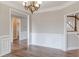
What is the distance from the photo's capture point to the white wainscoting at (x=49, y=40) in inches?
241

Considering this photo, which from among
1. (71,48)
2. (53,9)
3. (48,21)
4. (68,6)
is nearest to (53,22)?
(48,21)

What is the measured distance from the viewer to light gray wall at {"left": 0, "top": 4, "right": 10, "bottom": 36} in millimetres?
5059

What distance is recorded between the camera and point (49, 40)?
21.0 ft

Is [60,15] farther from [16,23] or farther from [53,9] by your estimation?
[16,23]

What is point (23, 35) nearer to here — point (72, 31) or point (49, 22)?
point (49, 22)

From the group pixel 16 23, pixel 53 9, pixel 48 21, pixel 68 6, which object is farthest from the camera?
pixel 16 23

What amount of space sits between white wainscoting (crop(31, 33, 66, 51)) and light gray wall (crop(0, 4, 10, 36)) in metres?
1.64

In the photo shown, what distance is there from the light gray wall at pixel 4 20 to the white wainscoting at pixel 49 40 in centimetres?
164

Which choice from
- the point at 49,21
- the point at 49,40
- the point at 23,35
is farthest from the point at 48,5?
the point at 23,35

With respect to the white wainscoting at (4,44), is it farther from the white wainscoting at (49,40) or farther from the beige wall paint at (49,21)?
the beige wall paint at (49,21)

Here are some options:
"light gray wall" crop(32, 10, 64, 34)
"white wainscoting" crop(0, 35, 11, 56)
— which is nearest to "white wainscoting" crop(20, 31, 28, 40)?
"light gray wall" crop(32, 10, 64, 34)

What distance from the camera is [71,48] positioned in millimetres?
6312

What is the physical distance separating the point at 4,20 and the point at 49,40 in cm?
240

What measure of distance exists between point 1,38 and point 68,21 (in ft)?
10.9
